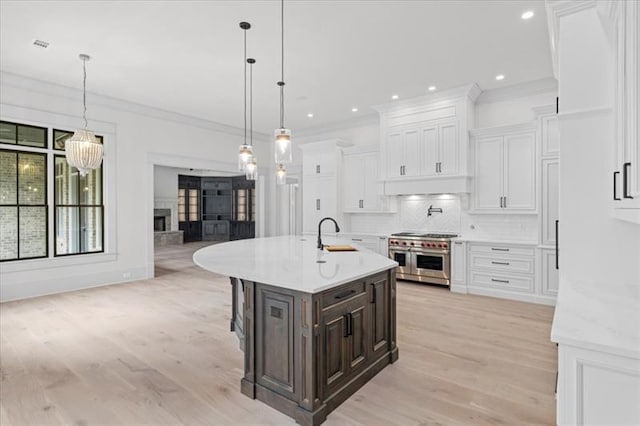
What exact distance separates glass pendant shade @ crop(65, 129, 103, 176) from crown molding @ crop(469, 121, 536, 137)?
17.9 feet

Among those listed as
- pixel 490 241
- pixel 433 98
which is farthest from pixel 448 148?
pixel 490 241

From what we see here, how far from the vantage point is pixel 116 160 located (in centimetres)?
608

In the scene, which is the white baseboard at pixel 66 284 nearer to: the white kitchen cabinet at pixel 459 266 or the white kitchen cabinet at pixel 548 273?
the white kitchen cabinet at pixel 459 266

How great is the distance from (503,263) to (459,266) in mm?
633

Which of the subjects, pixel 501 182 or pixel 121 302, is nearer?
pixel 121 302

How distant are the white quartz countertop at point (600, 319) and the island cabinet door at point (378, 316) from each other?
121 cm

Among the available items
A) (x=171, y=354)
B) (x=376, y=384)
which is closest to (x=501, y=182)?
(x=376, y=384)

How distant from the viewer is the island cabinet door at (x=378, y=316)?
268cm

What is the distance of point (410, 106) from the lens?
607 centimetres

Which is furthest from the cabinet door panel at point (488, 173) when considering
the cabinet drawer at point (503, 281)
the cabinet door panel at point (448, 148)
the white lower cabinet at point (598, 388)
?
the white lower cabinet at point (598, 388)

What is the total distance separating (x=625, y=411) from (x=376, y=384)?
170 cm

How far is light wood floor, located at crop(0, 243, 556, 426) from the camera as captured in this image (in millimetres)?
2252

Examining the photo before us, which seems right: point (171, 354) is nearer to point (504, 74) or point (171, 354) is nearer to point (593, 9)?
point (593, 9)

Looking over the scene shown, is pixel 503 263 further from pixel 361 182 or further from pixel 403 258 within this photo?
pixel 361 182
